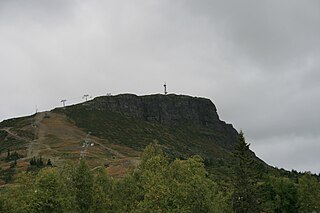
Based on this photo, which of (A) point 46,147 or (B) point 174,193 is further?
(A) point 46,147

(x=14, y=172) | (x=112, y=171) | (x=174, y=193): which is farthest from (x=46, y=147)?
(x=174, y=193)

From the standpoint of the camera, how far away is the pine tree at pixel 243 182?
7981cm

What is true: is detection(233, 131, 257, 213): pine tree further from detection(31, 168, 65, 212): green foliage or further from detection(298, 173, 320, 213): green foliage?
detection(298, 173, 320, 213): green foliage

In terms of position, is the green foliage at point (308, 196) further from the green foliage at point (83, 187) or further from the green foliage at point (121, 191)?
the green foliage at point (83, 187)

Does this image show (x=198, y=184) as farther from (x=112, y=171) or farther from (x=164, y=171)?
(x=112, y=171)

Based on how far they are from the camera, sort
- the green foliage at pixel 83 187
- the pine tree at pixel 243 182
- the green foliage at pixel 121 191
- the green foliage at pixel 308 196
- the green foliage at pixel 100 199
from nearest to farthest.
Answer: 1. the green foliage at pixel 121 191
2. the green foliage at pixel 83 187
3. the green foliage at pixel 100 199
4. the pine tree at pixel 243 182
5. the green foliage at pixel 308 196

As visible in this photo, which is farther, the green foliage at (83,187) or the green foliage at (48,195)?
the green foliage at (83,187)

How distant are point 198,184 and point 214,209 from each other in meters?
3.49

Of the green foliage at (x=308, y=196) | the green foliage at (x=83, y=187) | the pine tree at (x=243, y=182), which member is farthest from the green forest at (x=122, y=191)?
the green foliage at (x=308, y=196)

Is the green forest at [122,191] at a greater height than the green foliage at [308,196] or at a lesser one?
greater

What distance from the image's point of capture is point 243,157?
81.9 m

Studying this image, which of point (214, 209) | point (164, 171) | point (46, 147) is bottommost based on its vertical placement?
point (214, 209)

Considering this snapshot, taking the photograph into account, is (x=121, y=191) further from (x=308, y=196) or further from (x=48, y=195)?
(x=308, y=196)

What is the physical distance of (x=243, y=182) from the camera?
8056cm
